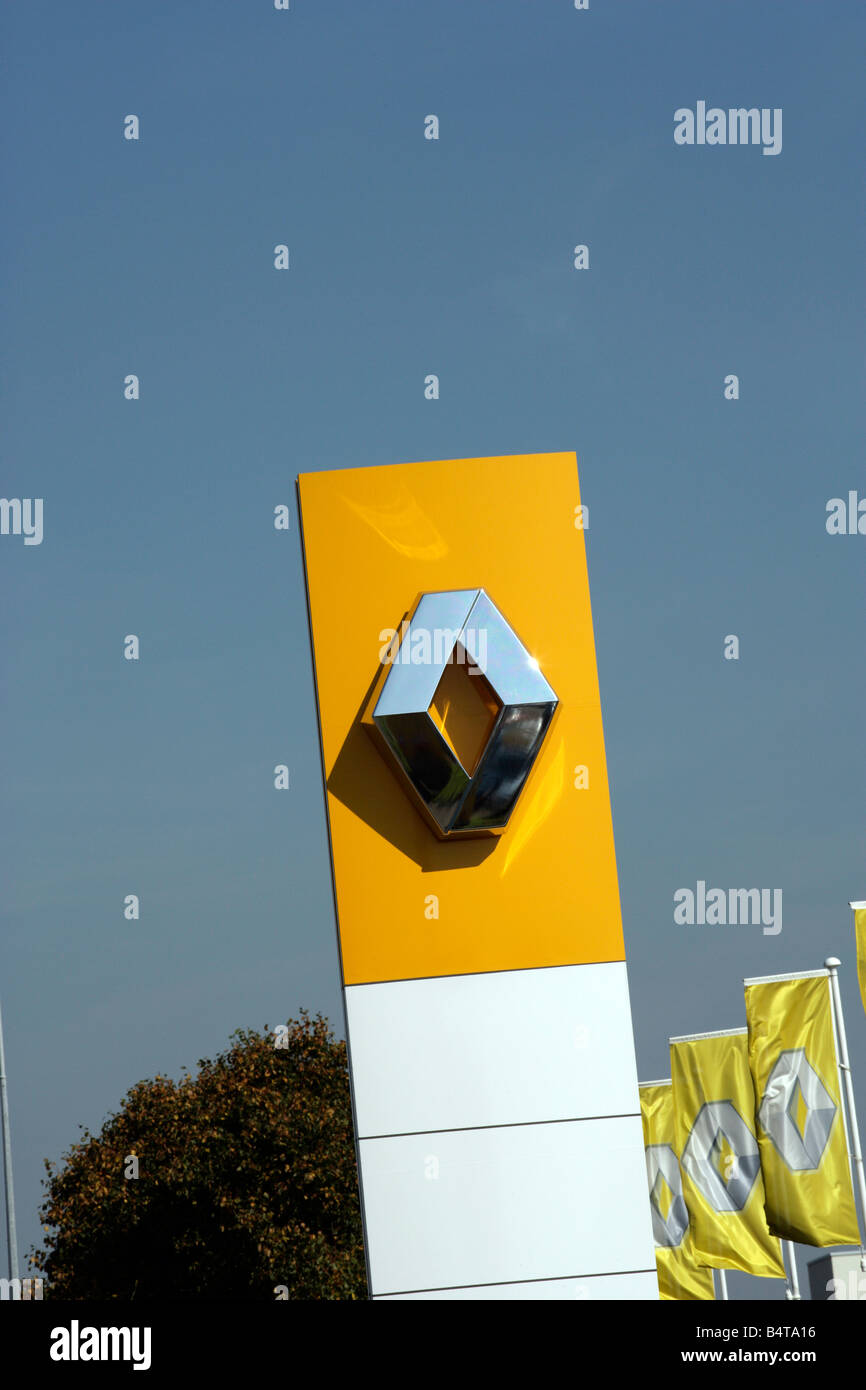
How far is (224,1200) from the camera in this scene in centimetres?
2847

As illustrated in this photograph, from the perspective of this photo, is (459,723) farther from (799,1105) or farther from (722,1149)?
(722,1149)

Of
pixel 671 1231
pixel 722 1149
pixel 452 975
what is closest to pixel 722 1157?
pixel 722 1149

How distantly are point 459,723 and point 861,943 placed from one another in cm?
864

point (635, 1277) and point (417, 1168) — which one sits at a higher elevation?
point (417, 1168)

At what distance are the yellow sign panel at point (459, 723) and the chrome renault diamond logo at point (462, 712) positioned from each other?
0.04 metres

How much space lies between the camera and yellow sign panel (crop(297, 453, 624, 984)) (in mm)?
9547

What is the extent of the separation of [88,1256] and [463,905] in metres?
24.0

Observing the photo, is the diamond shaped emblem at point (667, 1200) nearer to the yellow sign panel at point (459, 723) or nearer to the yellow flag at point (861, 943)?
the yellow flag at point (861, 943)

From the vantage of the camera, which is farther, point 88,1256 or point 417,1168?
point 88,1256
